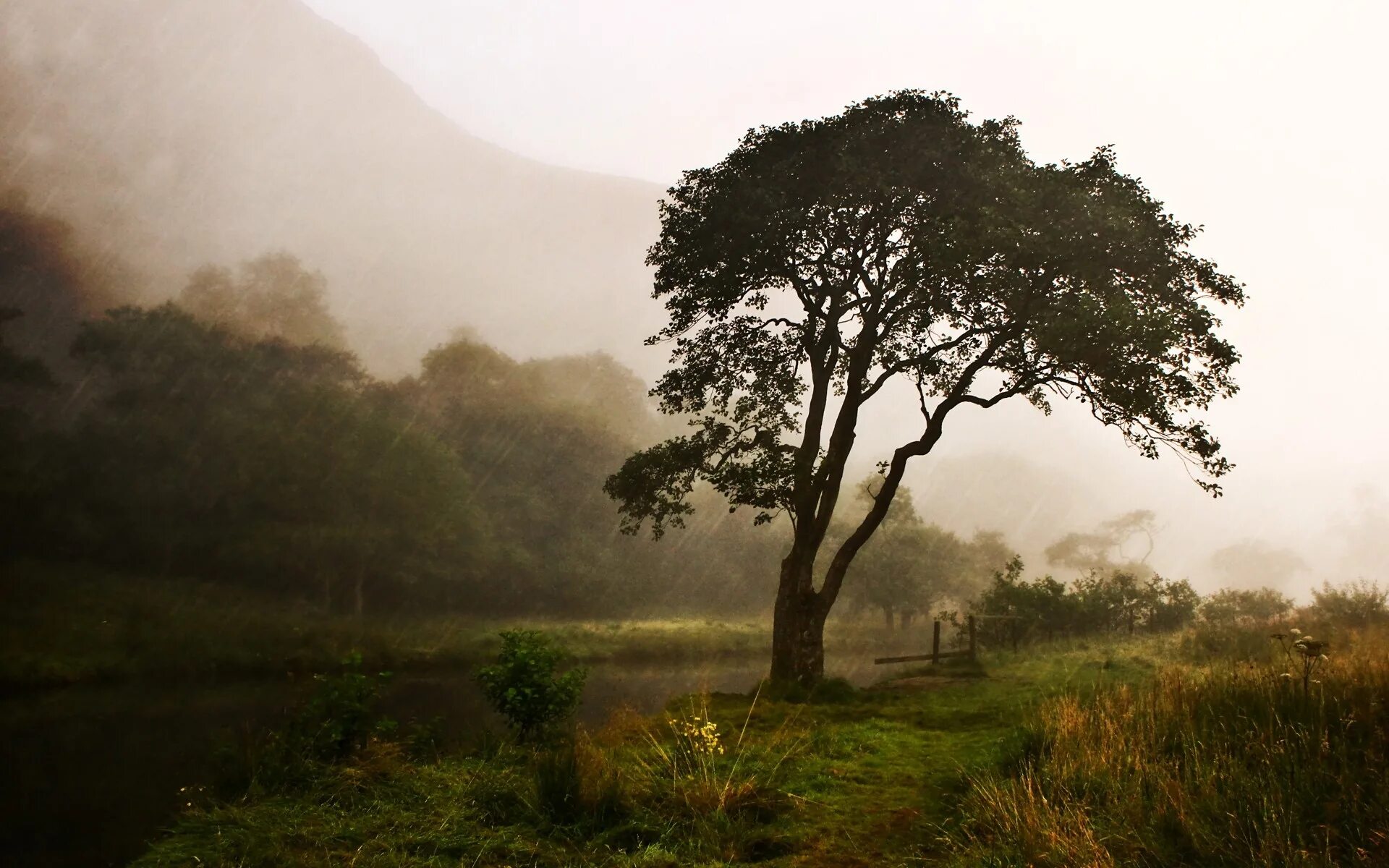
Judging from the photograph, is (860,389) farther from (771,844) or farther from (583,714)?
(771,844)

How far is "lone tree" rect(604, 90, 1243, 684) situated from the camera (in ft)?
49.3

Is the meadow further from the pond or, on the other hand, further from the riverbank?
the riverbank

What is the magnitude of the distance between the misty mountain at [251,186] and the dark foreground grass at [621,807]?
71972 mm

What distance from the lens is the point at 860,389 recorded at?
1867cm

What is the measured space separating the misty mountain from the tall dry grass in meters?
77.1

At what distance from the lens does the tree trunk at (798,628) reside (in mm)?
16656

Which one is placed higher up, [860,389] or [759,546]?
[860,389]

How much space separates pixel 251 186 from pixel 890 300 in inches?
5528

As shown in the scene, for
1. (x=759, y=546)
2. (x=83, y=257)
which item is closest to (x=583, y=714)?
(x=759, y=546)

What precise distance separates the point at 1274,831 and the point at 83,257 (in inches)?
3031

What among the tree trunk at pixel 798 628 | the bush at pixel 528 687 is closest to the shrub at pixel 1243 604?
the tree trunk at pixel 798 628

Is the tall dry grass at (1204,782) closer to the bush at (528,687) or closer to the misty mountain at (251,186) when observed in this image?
the bush at (528,687)

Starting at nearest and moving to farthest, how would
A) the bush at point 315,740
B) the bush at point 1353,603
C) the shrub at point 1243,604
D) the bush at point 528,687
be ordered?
1. the bush at point 315,740
2. the bush at point 528,687
3. the bush at point 1353,603
4. the shrub at point 1243,604

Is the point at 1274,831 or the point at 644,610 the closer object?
the point at 1274,831
